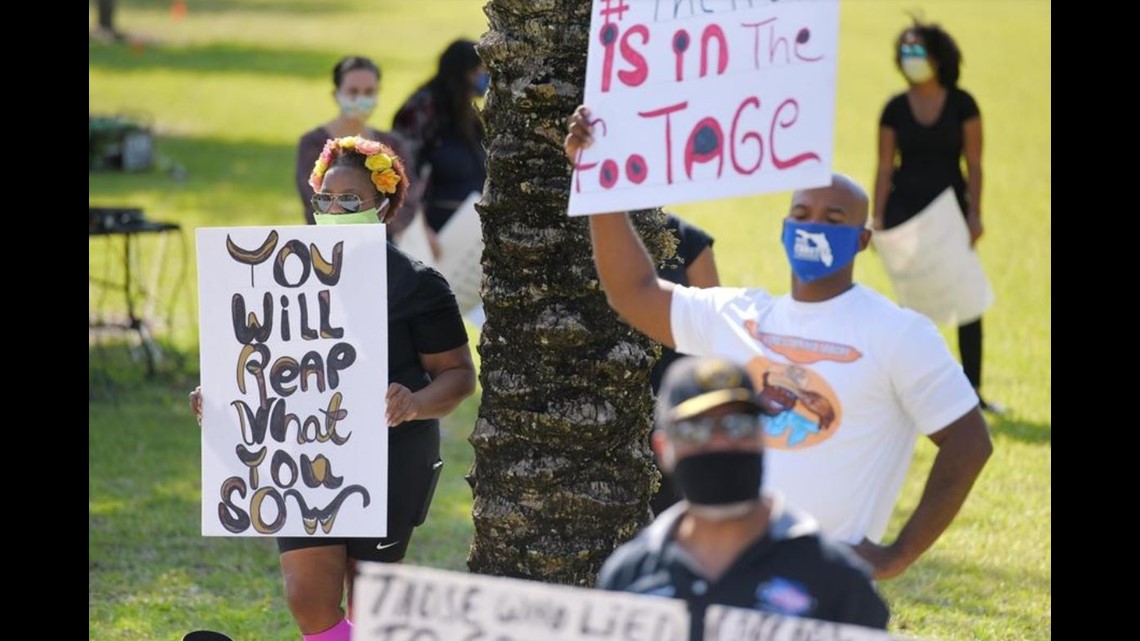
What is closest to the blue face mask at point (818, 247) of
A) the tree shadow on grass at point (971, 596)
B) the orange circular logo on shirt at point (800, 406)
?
the orange circular logo on shirt at point (800, 406)

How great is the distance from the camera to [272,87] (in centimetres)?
3503

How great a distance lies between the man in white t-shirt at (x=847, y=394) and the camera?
4570 mm

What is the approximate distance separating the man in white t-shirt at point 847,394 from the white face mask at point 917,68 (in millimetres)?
6839

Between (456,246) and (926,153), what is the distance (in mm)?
2960

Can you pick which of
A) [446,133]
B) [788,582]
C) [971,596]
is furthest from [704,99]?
[446,133]

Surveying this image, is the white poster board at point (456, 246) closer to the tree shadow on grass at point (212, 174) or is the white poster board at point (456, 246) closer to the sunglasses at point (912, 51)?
the sunglasses at point (912, 51)

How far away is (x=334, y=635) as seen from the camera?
5898 mm

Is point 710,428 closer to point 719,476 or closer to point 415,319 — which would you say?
point 719,476

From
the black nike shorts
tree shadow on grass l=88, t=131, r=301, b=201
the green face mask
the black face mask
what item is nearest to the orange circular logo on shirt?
the black face mask

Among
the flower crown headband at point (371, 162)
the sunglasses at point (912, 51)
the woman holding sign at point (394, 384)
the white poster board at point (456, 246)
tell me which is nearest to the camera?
the woman holding sign at point (394, 384)

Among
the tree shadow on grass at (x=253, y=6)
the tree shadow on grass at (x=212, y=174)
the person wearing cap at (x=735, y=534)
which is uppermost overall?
the tree shadow on grass at (x=253, y=6)

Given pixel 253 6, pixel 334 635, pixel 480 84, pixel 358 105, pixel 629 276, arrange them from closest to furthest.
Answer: pixel 629 276 < pixel 334 635 < pixel 358 105 < pixel 480 84 < pixel 253 6
